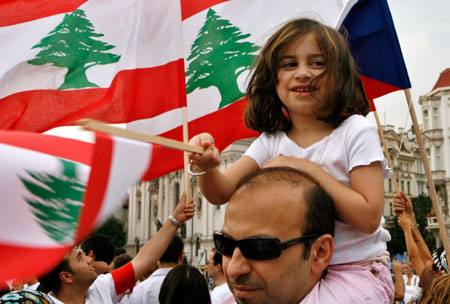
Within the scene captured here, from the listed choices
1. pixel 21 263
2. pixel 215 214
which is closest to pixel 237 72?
pixel 21 263

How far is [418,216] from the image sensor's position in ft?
177

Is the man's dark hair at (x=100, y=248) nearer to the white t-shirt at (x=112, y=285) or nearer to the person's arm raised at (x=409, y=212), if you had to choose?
the white t-shirt at (x=112, y=285)

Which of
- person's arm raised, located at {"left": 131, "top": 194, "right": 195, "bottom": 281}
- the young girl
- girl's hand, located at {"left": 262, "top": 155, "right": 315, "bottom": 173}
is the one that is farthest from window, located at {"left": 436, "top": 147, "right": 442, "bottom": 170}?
girl's hand, located at {"left": 262, "top": 155, "right": 315, "bottom": 173}

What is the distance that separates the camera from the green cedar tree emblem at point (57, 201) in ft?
5.23

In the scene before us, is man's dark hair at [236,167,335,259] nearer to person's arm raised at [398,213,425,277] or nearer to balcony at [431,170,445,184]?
person's arm raised at [398,213,425,277]

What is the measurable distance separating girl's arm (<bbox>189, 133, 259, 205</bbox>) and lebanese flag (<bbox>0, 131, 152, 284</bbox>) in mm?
297

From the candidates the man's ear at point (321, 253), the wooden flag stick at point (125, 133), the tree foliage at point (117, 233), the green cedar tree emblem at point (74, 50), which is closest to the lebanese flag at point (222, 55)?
the green cedar tree emblem at point (74, 50)

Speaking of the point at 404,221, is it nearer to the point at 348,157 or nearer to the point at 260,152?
the point at 260,152

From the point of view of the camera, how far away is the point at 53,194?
1.66 metres

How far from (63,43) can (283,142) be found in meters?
3.26

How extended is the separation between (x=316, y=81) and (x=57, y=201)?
39.7 inches

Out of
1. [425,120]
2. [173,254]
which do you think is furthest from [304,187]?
[425,120]

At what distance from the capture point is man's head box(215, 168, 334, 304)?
1.55 meters

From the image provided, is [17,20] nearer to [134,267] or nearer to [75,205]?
[134,267]
